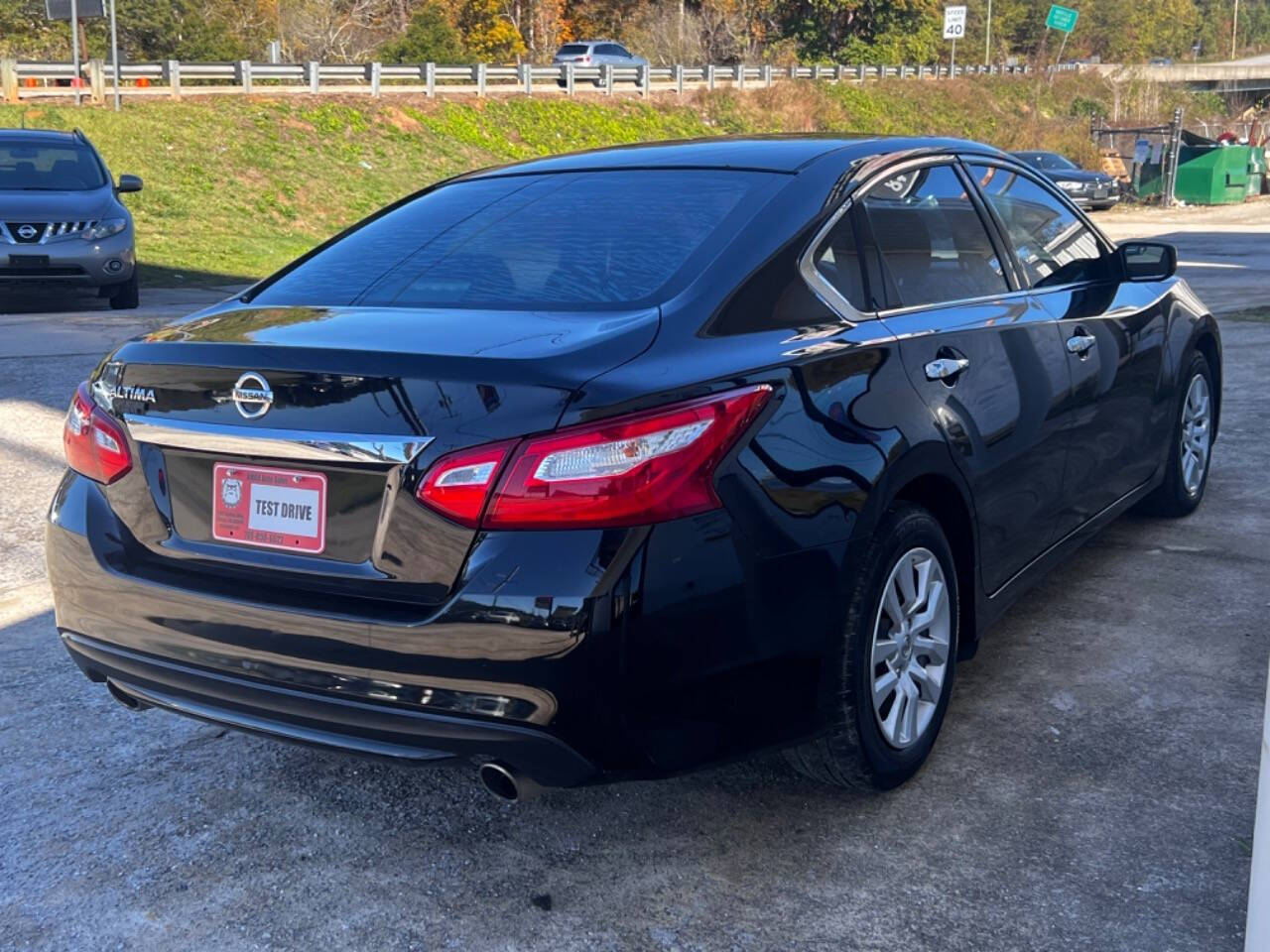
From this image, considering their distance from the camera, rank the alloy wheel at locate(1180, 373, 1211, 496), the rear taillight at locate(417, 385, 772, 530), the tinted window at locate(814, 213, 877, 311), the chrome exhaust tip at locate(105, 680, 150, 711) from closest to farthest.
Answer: the rear taillight at locate(417, 385, 772, 530) → the chrome exhaust tip at locate(105, 680, 150, 711) → the tinted window at locate(814, 213, 877, 311) → the alloy wheel at locate(1180, 373, 1211, 496)

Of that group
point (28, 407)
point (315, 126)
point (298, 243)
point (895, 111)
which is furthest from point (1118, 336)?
point (895, 111)

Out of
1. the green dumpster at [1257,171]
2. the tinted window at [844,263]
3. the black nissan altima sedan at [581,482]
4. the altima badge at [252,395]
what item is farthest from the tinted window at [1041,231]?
the green dumpster at [1257,171]

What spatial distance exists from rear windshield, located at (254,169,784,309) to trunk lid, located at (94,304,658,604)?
197 millimetres

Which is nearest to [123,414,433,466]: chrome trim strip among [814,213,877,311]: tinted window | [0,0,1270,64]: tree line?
[814,213,877,311]: tinted window

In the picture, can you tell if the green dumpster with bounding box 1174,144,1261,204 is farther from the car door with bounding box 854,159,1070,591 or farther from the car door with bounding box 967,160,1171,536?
the car door with bounding box 854,159,1070,591

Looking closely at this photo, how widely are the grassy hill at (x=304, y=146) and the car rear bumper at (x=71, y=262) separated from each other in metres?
4.07

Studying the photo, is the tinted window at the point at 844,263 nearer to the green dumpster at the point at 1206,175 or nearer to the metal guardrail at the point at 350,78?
the metal guardrail at the point at 350,78

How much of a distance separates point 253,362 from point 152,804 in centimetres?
121

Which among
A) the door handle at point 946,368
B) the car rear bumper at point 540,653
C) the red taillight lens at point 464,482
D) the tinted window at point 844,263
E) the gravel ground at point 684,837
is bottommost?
the gravel ground at point 684,837

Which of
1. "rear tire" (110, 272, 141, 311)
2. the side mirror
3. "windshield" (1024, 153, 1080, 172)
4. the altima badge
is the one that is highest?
"windshield" (1024, 153, 1080, 172)

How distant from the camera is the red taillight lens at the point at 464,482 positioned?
257 cm

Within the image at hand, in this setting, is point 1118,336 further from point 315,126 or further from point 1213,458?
point 315,126

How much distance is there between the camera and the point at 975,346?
366 centimetres

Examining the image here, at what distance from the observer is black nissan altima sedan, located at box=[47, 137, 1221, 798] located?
2.59 metres
